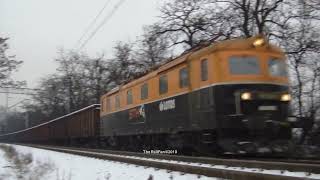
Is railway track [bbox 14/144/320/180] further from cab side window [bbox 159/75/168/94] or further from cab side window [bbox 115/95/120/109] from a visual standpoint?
cab side window [bbox 115/95/120/109]

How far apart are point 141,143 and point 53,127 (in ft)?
96.5

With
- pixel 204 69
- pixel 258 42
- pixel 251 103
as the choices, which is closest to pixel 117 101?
pixel 204 69

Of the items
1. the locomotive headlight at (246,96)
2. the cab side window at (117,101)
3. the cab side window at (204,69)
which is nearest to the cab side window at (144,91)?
the cab side window at (117,101)

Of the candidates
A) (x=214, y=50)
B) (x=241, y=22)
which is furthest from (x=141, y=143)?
(x=241, y=22)

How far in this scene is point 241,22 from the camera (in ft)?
102

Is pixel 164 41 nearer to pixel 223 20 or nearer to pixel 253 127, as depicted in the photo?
pixel 223 20

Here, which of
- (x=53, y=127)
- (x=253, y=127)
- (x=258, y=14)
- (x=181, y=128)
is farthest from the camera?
(x=53, y=127)

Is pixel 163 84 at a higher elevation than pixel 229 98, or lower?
higher

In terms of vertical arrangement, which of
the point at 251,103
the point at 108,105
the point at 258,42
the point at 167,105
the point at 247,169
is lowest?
the point at 247,169

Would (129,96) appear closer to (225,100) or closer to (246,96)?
(225,100)

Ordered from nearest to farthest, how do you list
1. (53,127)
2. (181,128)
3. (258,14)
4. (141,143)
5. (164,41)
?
(181,128), (141,143), (258,14), (164,41), (53,127)

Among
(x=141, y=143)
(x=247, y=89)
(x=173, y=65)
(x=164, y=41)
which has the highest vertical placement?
(x=164, y=41)

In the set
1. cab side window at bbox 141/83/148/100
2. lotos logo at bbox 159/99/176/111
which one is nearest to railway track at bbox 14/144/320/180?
lotos logo at bbox 159/99/176/111

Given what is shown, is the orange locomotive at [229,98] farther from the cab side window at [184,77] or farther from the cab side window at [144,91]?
the cab side window at [144,91]
